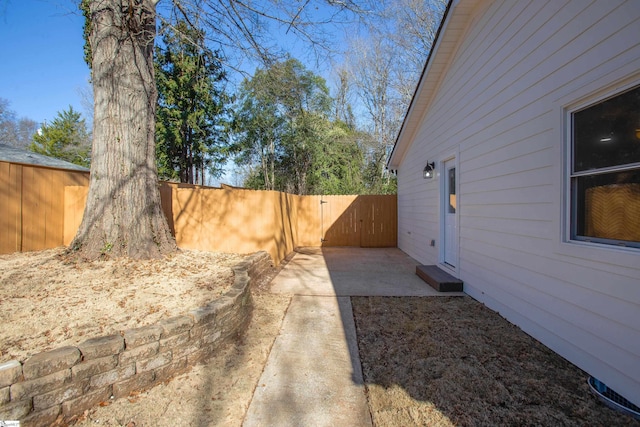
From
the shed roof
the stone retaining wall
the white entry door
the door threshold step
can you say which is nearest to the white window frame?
the door threshold step

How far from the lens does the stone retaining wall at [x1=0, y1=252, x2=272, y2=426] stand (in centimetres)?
177

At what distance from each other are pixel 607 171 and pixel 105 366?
3995 millimetres

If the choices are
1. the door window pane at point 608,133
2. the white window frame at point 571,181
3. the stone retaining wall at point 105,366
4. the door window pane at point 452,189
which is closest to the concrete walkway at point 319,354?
the stone retaining wall at point 105,366

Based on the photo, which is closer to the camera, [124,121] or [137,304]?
[137,304]

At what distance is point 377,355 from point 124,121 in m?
4.44

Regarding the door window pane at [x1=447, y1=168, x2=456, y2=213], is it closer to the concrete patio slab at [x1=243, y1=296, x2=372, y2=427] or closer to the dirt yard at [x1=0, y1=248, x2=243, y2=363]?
the concrete patio slab at [x1=243, y1=296, x2=372, y2=427]

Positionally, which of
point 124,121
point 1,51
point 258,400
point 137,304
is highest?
point 1,51

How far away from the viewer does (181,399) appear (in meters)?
2.18

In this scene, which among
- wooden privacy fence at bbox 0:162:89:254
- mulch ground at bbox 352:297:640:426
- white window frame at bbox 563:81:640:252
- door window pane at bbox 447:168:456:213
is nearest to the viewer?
mulch ground at bbox 352:297:640:426

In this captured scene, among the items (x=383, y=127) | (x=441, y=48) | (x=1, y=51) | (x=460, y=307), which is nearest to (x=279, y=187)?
(x=383, y=127)

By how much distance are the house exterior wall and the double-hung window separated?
3.8 inches

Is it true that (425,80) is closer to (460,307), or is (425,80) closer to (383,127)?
(460,307)

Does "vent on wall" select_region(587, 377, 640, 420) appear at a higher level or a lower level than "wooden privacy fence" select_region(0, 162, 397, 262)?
lower

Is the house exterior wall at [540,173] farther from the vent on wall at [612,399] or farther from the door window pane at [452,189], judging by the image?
the door window pane at [452,189]
